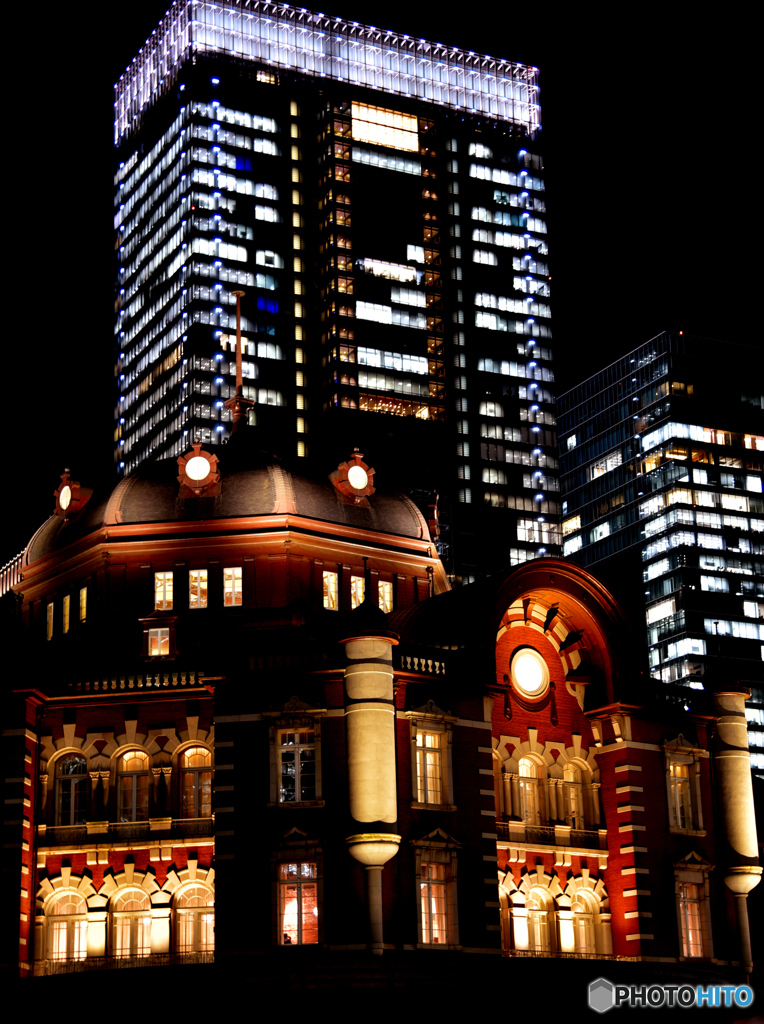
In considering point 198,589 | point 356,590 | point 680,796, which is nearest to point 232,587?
point 198,589

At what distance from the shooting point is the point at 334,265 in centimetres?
17475

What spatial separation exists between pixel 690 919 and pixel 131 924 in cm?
2096

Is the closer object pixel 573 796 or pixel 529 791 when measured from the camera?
pixel 529 791

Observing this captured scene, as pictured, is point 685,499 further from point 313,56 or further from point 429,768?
point 429,768

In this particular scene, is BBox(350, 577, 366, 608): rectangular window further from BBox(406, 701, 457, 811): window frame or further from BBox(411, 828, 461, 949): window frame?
BBox(411, 828, 461, 949): window frame

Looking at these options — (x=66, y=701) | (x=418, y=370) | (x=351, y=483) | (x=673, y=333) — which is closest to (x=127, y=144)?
(x=418, y=370)

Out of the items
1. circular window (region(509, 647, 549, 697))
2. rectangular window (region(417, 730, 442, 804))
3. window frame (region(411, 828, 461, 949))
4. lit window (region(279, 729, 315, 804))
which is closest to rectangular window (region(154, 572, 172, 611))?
lit window (region(279, 729, 315, 804))

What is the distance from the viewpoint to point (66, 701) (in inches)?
2394

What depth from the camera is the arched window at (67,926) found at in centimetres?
5859

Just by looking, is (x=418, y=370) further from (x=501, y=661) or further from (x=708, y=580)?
(x=501, y=661)

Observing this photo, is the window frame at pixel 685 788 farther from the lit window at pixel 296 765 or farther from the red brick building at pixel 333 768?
the lit window at pixel 296 765

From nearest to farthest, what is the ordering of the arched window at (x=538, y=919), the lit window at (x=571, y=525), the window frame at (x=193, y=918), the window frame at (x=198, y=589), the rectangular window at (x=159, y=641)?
the window frame at (x=193, y=918), the arched window at (x=538, y=919), the rectangular window at (x=159, y=641), the window frame at (x=198, y=589), the lit window at (x=571, y=525)

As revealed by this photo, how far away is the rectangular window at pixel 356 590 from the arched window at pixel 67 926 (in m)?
17.8

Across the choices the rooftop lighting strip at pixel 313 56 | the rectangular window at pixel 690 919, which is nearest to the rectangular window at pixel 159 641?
the rectangular window at pixel 690 919
